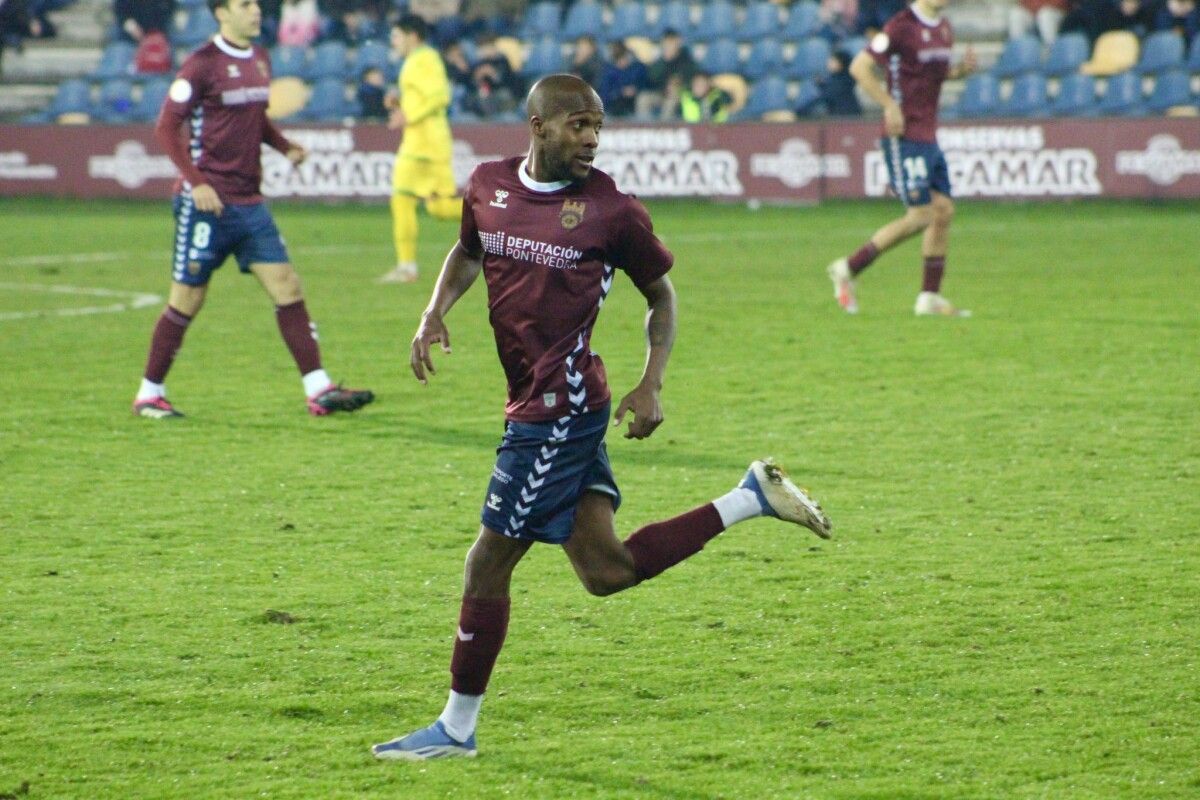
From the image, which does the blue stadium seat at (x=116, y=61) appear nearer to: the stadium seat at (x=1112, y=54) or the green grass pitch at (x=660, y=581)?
the stadium seat at (x=1112, y=54)

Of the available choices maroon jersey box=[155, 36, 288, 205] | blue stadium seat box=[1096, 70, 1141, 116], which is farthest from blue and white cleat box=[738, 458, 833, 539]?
blue stadium seat box=[1096, 70, 1141, 116]

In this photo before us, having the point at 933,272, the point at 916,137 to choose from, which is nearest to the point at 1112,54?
the point at 916,137

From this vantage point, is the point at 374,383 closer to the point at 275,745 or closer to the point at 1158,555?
the point at 1158,555

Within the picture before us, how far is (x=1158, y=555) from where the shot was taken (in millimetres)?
6055

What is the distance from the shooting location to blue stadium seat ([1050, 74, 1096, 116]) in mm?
23562

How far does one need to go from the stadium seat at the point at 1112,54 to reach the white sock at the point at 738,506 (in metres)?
21.0

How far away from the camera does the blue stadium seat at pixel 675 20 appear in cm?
2730

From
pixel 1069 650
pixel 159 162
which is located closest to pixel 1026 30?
pixel 159 162

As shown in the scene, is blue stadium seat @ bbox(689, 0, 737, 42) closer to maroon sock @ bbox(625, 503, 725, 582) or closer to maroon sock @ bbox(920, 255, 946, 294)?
maroon sock @ bbox(920, 255, 946, 294)

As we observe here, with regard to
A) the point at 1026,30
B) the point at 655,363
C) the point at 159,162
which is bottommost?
the point at 159,162

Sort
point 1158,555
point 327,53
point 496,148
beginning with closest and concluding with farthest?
point 1158,555
point 496,148
point 327,53

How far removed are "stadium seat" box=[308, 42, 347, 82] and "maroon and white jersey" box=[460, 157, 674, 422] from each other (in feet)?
78.2

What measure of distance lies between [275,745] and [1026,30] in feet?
78.5

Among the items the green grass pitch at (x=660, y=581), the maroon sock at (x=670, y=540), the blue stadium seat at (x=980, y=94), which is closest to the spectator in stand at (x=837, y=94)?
the blue stadium seat at (x=980, y=94)
